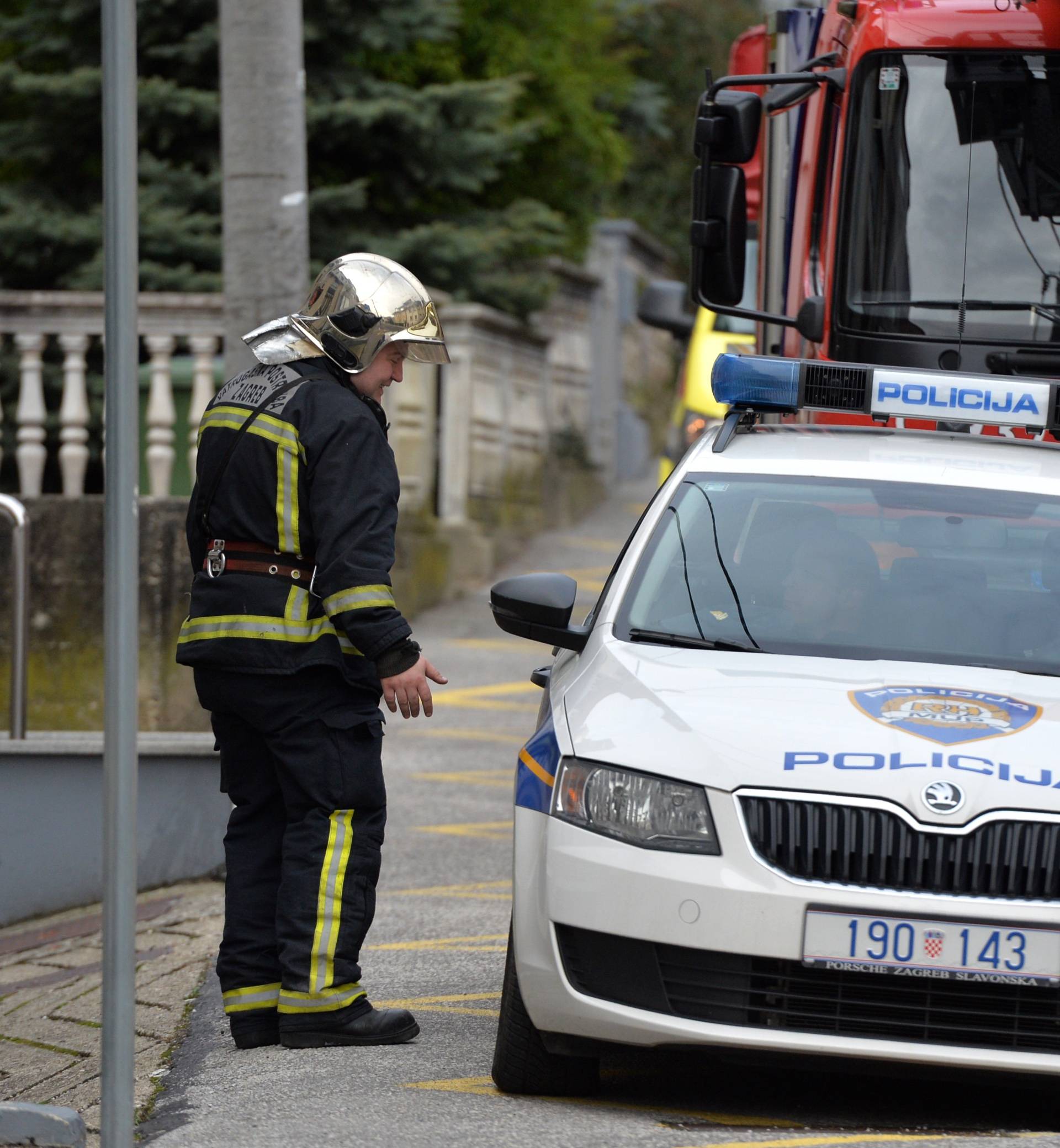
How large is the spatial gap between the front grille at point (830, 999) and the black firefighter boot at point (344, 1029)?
926 mm

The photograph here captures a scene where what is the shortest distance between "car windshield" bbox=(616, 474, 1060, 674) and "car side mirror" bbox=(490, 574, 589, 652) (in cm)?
13

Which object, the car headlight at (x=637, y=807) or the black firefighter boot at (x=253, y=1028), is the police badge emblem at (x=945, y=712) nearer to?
the car headlight at (x=637, y=807)

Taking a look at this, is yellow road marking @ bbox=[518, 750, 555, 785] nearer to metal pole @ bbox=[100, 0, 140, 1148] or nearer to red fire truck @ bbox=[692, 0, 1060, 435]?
metal pole @ bbox=[100, 0, 140, 1148]

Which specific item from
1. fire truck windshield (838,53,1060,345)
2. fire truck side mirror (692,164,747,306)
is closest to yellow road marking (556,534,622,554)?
fire truck side mirror (692,164,747,306)

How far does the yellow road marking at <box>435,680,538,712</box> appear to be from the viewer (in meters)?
10.9

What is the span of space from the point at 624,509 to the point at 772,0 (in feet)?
33.5

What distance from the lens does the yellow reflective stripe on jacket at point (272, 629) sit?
15.9ft

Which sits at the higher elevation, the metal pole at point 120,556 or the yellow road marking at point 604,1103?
the metal pole at point 120,556

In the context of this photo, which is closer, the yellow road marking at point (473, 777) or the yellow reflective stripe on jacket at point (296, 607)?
the yellow reflective stripe on jacket at point (296, 607)

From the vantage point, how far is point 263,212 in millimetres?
7688

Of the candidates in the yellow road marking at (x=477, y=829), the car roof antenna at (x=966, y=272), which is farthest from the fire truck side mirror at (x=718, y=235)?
the yellow road marking at (x=477, y=829)

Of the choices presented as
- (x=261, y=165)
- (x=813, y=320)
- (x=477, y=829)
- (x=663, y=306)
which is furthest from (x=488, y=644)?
(x=813, y=320)

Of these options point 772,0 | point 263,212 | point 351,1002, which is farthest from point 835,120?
point 772,0

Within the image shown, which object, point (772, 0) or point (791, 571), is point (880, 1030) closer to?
point (791, 571)
